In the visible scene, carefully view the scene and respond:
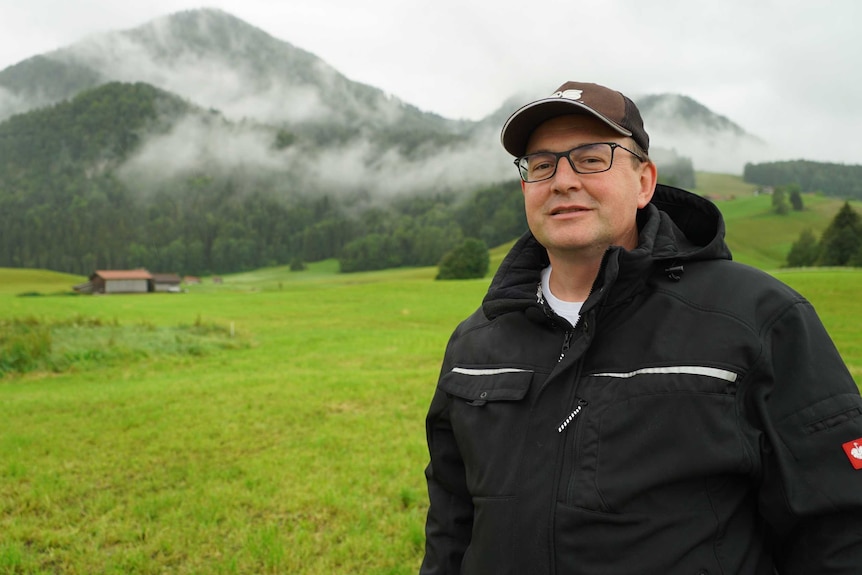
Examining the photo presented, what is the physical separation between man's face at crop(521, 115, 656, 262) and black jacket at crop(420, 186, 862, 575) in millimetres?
128

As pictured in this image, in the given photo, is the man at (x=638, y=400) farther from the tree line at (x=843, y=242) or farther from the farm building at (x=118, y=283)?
the farm building at (x=118, y=283)

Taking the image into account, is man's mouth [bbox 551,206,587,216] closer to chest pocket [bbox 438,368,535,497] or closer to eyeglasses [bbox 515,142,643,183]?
eyeglasses [bbox 515,142,643,183]

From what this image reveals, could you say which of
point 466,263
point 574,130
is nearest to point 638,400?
point 574,130

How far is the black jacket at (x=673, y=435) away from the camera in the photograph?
190 cm

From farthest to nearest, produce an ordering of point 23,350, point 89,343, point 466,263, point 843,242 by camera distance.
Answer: point 466,263, point 843,242, point 89,343, point 23,350

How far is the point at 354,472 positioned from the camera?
720cm

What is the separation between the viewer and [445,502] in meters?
2.73

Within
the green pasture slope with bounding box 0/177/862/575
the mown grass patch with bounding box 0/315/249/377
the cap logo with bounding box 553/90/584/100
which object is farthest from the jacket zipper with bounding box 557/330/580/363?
the mown grass patch with bounding box 0/315/249/377

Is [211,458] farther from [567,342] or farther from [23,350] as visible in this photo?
[23,350]

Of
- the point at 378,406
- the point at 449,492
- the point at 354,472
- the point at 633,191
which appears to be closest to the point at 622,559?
the point at 449,492

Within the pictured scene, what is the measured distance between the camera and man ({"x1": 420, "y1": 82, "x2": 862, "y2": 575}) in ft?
6.28

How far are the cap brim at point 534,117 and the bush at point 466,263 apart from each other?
80.5 metres

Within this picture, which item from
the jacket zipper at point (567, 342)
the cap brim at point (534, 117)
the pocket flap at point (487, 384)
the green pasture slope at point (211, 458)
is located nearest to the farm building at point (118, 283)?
the green pasture slope at point (211, 458)

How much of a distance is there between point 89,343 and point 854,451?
20.4 m
